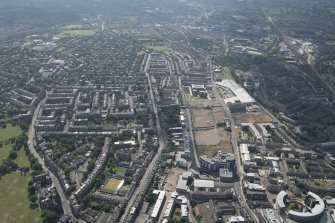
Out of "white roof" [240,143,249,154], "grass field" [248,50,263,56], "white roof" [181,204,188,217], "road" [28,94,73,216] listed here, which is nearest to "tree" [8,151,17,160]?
"road" [28,94,73,216]

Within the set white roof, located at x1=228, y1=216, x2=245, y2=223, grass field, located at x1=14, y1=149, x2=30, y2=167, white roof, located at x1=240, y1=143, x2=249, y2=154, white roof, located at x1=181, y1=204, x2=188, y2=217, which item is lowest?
grass field, located at x1=14, y1=149, x2=30, y2=167

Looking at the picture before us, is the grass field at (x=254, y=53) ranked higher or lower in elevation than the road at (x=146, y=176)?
higher

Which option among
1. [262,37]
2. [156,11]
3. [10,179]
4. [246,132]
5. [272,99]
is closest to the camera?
[10,179]

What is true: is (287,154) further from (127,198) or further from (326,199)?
(127,198)

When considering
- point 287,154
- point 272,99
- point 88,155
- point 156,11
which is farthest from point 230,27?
point 88,155

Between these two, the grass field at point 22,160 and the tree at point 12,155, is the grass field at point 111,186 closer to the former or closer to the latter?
the grass field at point 22,160

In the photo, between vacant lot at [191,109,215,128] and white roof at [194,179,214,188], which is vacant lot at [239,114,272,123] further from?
white roof at [194,179,214,188]

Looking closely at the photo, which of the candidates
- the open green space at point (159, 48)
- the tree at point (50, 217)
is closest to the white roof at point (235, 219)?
the tree at point (50, 217)
